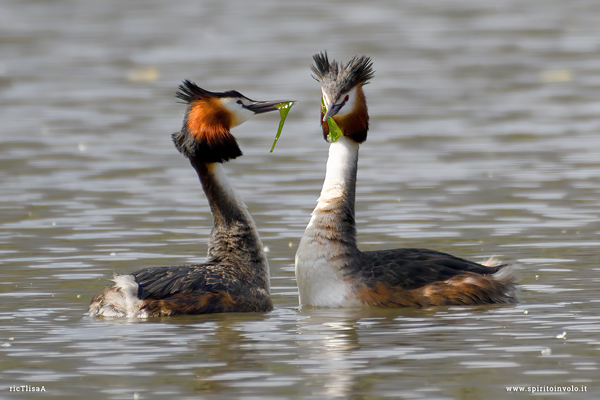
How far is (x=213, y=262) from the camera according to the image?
13.2 m

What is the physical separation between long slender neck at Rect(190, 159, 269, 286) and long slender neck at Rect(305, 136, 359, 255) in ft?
1.87

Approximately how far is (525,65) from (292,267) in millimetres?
21099

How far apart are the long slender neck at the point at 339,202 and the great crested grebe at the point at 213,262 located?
638 mm

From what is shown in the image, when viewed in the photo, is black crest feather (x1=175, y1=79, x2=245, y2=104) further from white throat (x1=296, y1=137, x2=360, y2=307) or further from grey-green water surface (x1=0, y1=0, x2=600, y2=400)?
grey-green water surface (x1=0, y1=0, x2=600, y2=400)

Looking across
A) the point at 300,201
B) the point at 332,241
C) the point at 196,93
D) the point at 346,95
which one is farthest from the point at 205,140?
the point at 300,201

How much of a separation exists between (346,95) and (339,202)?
3.37 feet

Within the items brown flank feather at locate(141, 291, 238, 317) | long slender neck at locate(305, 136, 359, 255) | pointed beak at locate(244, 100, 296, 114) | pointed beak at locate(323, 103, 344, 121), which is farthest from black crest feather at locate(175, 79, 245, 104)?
brown flank feather at locate(141, 291, 238, 317)

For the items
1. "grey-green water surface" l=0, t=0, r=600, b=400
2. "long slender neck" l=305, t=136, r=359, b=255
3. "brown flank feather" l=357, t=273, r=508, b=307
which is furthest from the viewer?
"long slender neck" l=305, t=136, r=359, b=255

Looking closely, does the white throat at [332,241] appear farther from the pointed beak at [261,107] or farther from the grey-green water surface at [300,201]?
the pointed beak at [261,107]

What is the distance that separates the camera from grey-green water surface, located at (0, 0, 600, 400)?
34.1 feet

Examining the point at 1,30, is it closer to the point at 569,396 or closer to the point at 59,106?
the point at 59,106

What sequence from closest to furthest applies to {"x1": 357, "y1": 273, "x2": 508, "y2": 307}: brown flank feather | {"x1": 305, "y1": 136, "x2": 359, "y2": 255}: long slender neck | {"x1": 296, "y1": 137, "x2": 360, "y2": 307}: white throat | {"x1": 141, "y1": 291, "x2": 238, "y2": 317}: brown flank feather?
1. {"x1": 141, "y1": 291, "x2": 238, "y2": 317}: brown flank feather
2. {"x1": 357, "y1": 273, "x2": 508, "y2": 307}: brown flank feather
3. {"x1": 296, "y1": 137, "x2": 360, "y2": 307}: white throat
4. {"x1": 305, "y1": 136, "x2": 359, "y2": 255}: long slender neck

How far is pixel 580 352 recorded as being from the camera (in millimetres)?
10703

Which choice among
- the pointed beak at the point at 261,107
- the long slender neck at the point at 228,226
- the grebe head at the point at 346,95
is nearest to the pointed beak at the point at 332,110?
the grebe head at the point at 346,95
